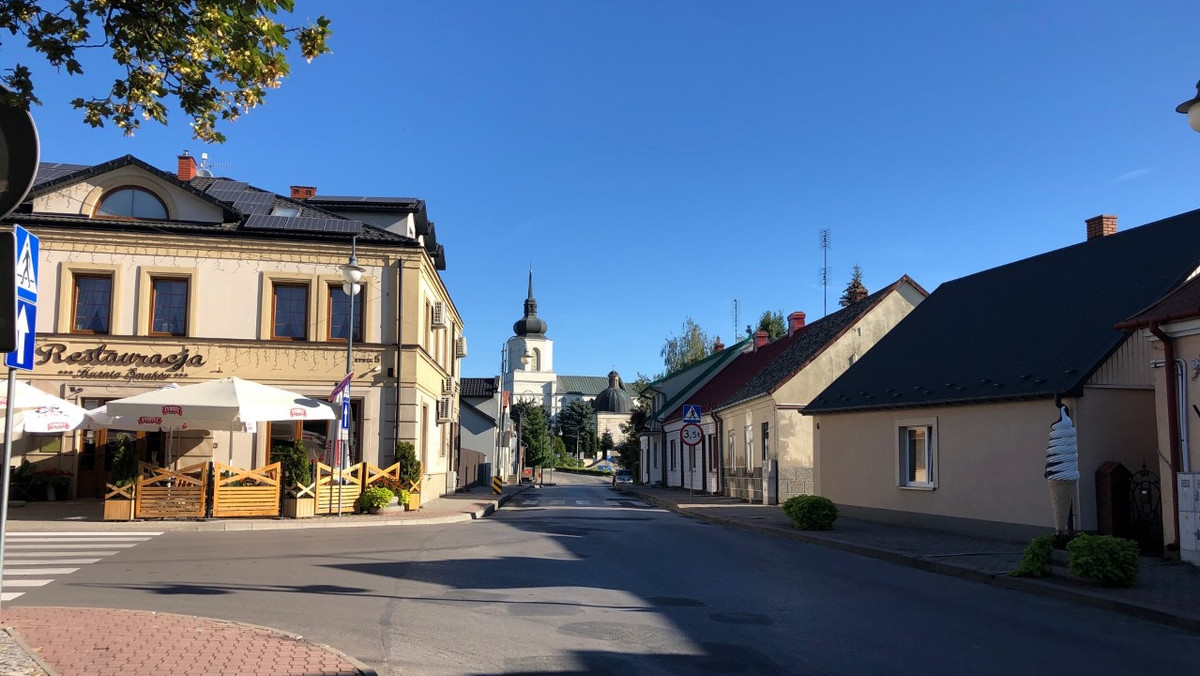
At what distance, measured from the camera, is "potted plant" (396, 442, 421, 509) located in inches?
950

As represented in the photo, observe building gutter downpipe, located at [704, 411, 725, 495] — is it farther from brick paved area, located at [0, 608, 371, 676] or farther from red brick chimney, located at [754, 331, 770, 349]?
brick paved area, located at [0, 608, 371, 676]

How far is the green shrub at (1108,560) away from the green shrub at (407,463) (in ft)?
54.9

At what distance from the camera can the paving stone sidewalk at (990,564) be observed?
9.88 metres

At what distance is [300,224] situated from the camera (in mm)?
25562

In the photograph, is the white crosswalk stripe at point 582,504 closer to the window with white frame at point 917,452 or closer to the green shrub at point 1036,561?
the window with white frame at point 917,452

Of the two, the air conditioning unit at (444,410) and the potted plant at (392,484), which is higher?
the air conditioning unit at (444,410)

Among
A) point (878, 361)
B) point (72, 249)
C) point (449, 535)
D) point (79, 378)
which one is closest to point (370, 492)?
point (449, 535)

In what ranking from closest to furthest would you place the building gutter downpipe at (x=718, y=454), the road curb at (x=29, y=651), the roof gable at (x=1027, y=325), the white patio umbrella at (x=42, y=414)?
1. the road curb at (x=29, y=651)
2. the roof gable at (x=1027, y=325)
3. the white patio umbrella at (x=42, y=414)
4. the building gutter downpipe at (x=718, y=454)

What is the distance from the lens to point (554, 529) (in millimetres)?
19688

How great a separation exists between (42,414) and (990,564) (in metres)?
17.6

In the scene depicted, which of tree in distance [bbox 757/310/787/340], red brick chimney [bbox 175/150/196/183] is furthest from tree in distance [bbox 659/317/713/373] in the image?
red brick chimney [bbox 175/150/196/183]

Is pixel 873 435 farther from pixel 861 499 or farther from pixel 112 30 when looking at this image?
pixel 112 30

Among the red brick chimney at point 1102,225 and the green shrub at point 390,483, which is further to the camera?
the green shrub at point 390,483

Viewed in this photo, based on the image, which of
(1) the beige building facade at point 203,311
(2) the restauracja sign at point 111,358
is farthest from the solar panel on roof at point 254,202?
(2) the restauracja sign at point 111,358
